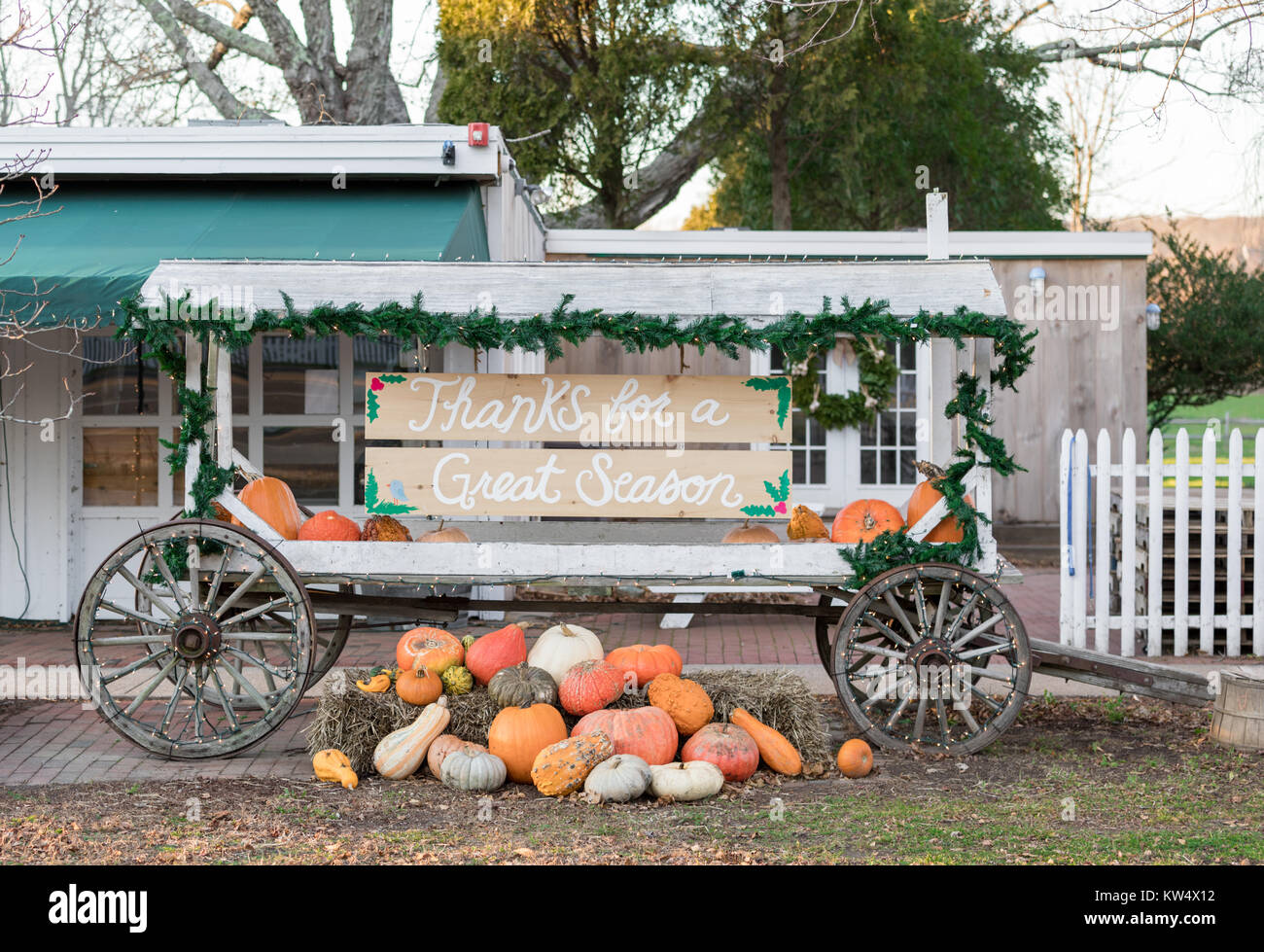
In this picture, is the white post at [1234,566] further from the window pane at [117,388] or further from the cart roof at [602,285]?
the window pane at [117,388]

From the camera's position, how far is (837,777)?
5.28 metres

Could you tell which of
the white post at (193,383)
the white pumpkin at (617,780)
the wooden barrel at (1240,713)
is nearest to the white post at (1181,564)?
the wooden barrel at (1240,713)

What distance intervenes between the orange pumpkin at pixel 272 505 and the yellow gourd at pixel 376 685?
77cm

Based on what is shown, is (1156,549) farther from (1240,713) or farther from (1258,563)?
(1240,713)

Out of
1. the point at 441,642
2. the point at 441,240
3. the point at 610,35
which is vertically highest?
the point at 610,35

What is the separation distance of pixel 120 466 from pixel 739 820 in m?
6.43

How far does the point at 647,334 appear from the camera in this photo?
17.1 ft

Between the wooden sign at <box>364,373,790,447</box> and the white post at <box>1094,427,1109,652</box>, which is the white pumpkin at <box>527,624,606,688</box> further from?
the white post at <box>1094,427,1109,652</box>

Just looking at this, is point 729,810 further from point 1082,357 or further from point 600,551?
point 1082,357

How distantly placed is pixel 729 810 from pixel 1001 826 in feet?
3.41

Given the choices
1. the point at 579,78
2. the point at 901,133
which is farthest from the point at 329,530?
the point at 901,133

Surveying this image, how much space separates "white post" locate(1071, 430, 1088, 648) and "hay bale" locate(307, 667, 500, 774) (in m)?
4.23

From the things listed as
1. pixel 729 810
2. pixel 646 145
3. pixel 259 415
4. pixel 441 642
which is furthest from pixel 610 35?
pixel 729 810

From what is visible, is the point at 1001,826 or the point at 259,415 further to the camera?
the point at 259,415
